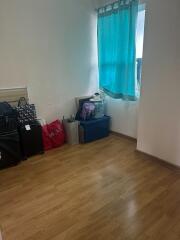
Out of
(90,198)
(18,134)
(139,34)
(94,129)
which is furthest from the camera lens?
(94,129)

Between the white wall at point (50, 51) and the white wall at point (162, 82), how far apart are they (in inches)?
50.3

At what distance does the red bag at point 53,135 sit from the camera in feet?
10.1

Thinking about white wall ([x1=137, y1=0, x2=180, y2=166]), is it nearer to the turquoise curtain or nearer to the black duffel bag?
the turquoise curtain

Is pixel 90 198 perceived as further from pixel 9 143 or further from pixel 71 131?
pixel 71 131

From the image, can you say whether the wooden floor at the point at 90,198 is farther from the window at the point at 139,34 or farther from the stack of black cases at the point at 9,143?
the window at the point at 139,34

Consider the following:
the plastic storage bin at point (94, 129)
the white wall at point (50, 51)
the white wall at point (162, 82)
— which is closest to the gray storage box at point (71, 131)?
the plastic storage bin at point (94, 129)

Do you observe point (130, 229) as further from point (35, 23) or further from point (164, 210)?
point (35, 23)

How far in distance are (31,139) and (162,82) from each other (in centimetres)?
193

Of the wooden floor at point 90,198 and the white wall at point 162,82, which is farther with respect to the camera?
the white wall at point 162,82

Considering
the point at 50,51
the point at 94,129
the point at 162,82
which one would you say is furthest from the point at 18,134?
the point at 162,82

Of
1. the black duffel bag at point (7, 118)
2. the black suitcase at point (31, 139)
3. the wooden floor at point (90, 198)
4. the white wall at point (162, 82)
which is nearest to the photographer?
the wooden floor at point (90, 198)

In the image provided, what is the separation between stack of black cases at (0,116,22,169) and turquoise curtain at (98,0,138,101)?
1753mm

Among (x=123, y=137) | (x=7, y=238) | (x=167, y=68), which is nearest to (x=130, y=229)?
(x=7, y=238)

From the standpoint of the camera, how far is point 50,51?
306cm
